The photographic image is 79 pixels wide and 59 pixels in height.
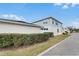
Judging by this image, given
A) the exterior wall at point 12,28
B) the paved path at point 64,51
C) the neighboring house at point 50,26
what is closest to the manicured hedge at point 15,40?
the paved path at point 64,51

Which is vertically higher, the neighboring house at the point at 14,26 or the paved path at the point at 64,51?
the neighboring house at the point at 14,26

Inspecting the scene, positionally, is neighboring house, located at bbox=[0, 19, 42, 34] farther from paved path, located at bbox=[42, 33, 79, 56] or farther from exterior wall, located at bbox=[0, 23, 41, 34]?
paved path, located at bbox=[42, 33, 79, 56]

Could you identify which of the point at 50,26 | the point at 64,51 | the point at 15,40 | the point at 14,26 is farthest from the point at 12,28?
the point at 50,26

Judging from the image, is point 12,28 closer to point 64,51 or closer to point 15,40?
point 15,40

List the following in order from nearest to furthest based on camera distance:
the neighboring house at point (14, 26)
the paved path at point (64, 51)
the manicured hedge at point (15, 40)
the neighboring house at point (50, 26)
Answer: the paved path at point (64, 51)
the manicured hedge at point (15, 40)
the neighboring house at point (14, 26)
the neighboring house at point (50, 26)

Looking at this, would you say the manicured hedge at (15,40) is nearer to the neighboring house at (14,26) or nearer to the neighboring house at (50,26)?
the neighboring house at (14,26)

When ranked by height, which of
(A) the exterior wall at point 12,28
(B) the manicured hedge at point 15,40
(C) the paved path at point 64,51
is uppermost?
(A) the exterior wall at point 12,28

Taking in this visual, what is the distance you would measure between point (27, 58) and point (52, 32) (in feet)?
47.3

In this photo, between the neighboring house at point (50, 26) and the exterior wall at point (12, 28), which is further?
the neighboring house at point (50, 26)

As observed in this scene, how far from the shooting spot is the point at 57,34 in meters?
25.7

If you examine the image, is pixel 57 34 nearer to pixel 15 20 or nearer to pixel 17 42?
pixel 15 20

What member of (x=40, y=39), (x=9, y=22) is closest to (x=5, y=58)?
(x=9, y=22)

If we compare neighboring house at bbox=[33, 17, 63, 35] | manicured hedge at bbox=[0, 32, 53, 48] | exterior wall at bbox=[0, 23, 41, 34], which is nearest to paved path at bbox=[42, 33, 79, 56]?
manicured hedge at bbox=[0, 32, 53, 48]

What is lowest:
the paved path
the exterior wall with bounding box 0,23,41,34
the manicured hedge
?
the paved path
